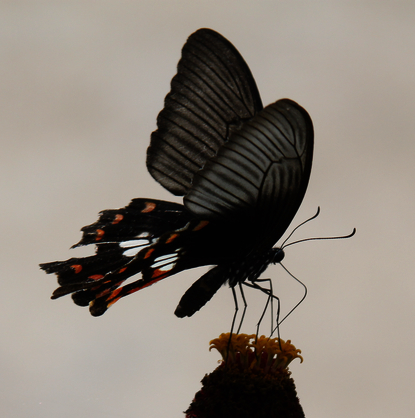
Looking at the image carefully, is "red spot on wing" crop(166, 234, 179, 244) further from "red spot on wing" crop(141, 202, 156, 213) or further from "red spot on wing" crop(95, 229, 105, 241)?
"red spot on wing" crop(95, 229, 105, 241)

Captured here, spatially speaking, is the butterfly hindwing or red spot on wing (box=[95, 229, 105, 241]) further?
red spot on wing (box=[95, 229, 105, 241])

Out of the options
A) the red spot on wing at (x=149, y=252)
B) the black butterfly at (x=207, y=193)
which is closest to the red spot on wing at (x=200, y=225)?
the black butterfly at (x=207, y=193)

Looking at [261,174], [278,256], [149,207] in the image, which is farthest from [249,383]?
[149,207]

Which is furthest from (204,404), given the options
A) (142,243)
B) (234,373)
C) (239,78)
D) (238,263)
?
(239,78)

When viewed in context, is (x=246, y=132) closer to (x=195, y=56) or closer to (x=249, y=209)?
(x=249, y=209)

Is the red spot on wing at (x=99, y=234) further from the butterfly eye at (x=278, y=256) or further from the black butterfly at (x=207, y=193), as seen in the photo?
the butterfly eye at (x=278, y=256)

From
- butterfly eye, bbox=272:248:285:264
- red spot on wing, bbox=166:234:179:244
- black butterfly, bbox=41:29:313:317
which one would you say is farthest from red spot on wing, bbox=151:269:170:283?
butterfly eye, bbox=272:248:285:264

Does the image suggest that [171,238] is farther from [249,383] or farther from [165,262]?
[249,383]

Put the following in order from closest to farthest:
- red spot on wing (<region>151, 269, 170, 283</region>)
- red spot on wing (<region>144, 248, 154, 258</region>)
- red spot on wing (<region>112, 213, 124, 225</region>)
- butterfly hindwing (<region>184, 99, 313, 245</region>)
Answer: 1. butterfly hindwing (<region>184, 99, 313, 245</region>)
2. red spot on wing (<region>144, 248, 154, 258</region>)
3. red spot on wing (<region>151, 269, 170, 283</region>)
4. red spot on wing (<region>112, 213, 124, 225</region>)

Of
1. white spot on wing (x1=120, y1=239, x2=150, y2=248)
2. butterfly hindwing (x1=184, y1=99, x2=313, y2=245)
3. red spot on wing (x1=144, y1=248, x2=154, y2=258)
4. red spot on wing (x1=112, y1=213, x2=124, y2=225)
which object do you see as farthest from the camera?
red spot on wing (x1=112, y1=213, x2=124, y2=225)
